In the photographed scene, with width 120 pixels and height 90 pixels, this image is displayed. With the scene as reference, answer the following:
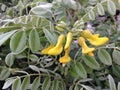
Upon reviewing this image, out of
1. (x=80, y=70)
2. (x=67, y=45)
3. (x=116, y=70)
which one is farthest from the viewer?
(x=116, y=70)

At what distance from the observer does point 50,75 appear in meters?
0.88

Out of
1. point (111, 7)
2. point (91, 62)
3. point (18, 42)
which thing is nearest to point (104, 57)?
point (91, 62)

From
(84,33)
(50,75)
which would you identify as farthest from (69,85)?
(84,33)

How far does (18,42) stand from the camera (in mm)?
750

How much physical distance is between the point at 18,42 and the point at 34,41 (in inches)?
1.5

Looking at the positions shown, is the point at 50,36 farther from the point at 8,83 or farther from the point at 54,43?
the point at 8,83

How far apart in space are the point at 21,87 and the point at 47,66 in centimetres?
13

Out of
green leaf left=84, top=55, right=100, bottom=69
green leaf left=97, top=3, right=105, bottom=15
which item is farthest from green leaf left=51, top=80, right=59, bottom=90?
green leaf left=97, top=3, right=105, bottom=15

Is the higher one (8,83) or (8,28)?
(8,28)

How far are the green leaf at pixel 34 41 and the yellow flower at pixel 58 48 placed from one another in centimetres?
4

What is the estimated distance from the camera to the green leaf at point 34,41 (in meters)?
0.75

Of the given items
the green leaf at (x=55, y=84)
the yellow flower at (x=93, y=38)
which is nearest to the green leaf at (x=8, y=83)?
the green leaf at (x=55, y=84)

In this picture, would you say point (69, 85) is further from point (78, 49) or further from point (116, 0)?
point (116, 0)

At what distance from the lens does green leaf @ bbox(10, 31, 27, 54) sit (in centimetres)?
74
